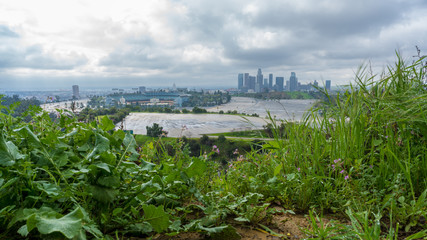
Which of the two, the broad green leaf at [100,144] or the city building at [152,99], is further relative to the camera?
the city building at [152,99]

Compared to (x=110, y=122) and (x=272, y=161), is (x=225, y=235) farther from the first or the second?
(x=272, y=161)

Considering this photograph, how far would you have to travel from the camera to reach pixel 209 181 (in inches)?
82.8

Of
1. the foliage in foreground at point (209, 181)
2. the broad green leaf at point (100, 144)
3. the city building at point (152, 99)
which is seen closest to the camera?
the foliage in foreground at point (209, 181)

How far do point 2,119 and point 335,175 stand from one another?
6.73 feet

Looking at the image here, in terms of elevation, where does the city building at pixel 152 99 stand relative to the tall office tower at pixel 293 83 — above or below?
below

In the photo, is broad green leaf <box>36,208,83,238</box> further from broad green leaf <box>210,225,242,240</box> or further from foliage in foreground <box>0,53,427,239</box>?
broad green leaf <box>210,225,242,240</box>

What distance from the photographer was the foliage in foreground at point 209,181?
1094 millimetres

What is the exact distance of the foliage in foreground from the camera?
3.59 feet

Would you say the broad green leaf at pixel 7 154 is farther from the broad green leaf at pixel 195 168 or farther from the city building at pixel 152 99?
the city building at pixel 152 99

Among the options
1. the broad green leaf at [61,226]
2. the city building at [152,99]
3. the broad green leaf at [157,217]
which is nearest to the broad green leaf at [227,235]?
the broad green leaf at [157,217]

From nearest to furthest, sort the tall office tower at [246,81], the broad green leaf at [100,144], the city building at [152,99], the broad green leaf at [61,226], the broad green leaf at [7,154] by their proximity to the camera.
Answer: the broad green leaf at [61,226], the broad green leaf at [7,154], the broad green leaf at [100,144], the city building at [152,99], the tall office tower at [246,81]

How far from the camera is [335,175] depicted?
6.00 ft

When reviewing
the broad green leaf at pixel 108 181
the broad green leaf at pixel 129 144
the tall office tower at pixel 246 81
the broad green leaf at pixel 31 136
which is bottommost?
the broad green leaf at pixel 108 181

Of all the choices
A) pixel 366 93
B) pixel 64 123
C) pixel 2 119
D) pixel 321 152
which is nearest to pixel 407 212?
pixel 321 152
